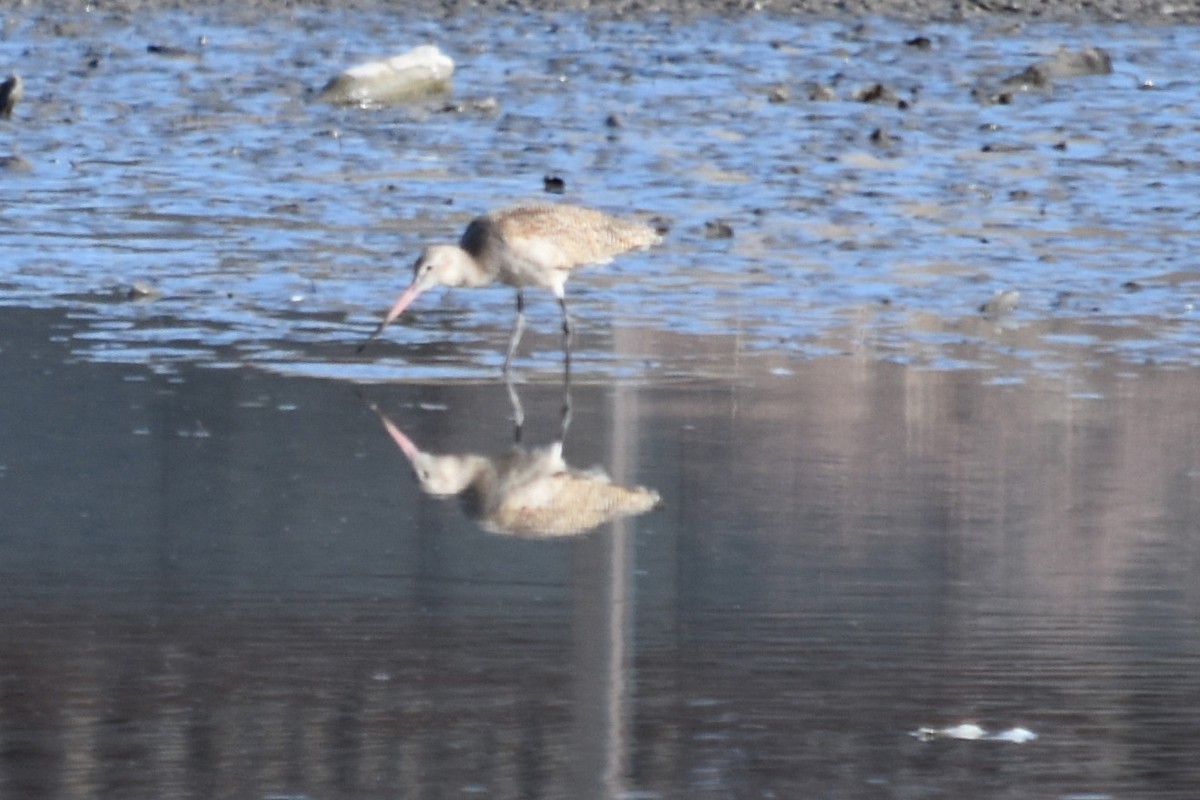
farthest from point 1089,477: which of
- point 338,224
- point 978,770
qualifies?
point 338,224

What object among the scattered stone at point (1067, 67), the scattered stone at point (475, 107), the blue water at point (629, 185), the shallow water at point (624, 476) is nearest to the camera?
the shallow water at point (624, 476)

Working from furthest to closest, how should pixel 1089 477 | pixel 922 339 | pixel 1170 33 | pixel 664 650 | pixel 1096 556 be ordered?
pixel 1170 33
pixel 922 339
pixel 1089 477
pixel 1096 556
pixel 664 650

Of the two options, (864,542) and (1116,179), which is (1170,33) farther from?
(864,542)

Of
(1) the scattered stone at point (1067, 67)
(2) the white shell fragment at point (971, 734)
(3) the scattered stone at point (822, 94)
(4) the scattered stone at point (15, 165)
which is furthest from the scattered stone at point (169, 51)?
(2) the white shell fragment at point (971, 734)

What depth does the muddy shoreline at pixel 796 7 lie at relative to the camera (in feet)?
80.6

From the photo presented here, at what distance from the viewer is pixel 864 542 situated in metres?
7.38

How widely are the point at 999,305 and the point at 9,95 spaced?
29.1 ft

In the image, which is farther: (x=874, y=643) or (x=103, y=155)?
(x=103, y=155)

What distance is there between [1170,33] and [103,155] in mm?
10696

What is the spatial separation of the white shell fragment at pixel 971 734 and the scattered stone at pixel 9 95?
13090mm

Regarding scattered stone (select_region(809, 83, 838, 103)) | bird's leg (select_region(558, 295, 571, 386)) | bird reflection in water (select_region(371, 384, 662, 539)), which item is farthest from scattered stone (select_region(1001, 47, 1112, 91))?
bird reflection in water (select_region(371, 384, 662, 539))

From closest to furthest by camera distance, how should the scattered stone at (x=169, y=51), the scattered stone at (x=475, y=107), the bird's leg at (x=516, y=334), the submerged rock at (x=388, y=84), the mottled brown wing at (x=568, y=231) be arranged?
the bird's leg at (x=516, y=334)
the mottled brown wing at (x=568, y=231)
the scattered stone at (x=475, y=107)
the submerged rock at (x=388, y=84)
the scattered stone at (x=169, y=51)

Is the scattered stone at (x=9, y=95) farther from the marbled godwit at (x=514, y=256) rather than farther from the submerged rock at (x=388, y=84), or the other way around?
the marbled godwit at (x=514, y=256)

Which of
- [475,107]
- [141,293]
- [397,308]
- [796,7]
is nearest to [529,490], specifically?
[397,308]
